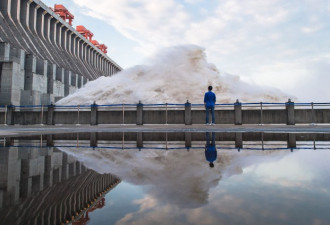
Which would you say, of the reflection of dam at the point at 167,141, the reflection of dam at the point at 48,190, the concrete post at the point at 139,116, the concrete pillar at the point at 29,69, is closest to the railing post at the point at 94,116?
the concrete post at the point at 139,116

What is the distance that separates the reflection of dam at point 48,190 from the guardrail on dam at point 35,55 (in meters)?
26.7

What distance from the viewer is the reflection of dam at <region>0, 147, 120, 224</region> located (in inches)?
52.9

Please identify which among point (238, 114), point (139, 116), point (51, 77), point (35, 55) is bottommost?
point (139, 116)

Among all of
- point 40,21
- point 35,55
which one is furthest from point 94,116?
point 40,21

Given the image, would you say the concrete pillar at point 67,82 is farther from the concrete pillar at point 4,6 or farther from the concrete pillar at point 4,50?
the concrete pillar at point 4,50

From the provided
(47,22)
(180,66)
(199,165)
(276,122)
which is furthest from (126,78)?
(199,165)

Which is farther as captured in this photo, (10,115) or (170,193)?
(10,115)

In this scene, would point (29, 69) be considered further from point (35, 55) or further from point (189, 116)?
point (189, 116)

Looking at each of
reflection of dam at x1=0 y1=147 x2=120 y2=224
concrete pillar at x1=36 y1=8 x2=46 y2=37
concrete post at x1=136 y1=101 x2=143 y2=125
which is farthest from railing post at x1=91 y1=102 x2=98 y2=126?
concrete pillar at x1=36 y1=8 x2=46 y2=37

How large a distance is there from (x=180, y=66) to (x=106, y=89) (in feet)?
31.1

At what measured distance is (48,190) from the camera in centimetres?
181

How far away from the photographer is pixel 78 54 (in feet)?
200

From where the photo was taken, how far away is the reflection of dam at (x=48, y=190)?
1345mm

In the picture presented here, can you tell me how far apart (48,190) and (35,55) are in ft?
127
